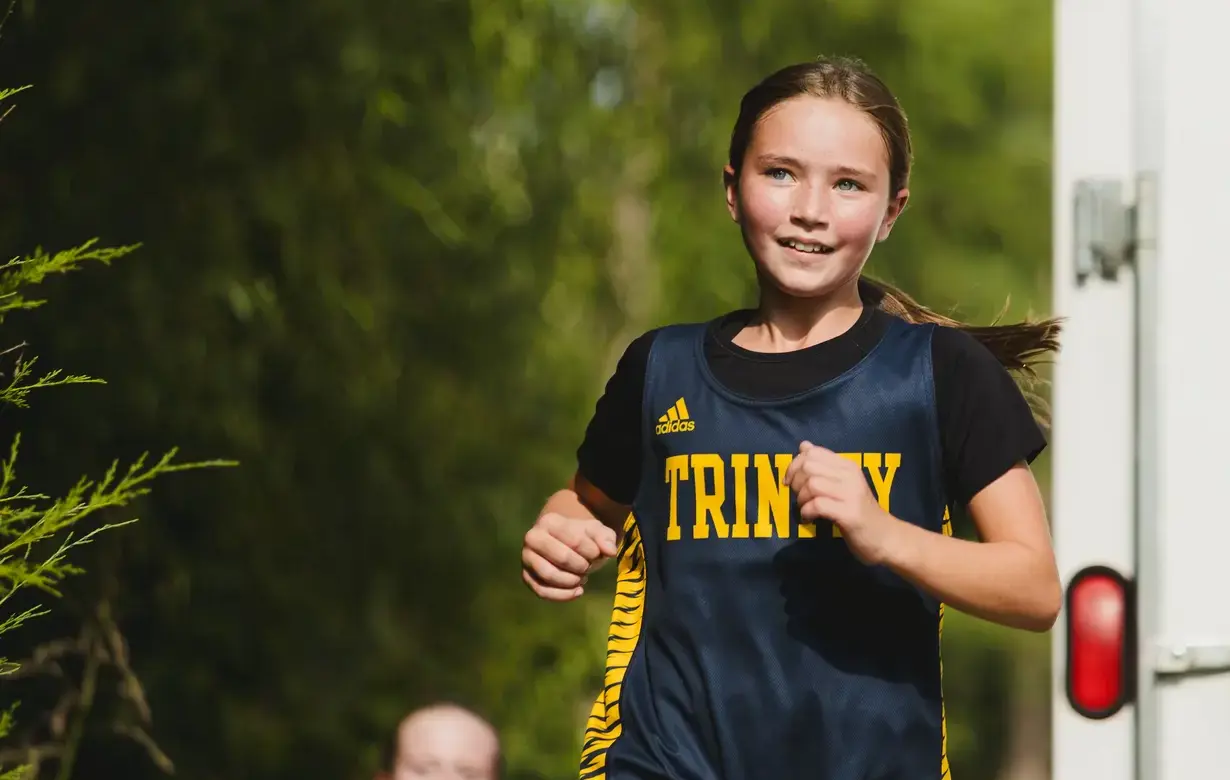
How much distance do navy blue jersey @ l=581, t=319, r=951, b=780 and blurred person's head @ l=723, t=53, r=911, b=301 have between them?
127 mm

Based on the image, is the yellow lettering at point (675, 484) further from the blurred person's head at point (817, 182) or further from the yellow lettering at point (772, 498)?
the blurred person's head at point (817, 182)

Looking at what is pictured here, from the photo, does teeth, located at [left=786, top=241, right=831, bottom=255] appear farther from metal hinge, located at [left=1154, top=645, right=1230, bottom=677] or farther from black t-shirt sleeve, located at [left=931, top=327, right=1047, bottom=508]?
metal hinge, located at [left=1154, top=645, right=1230, bottom=677]

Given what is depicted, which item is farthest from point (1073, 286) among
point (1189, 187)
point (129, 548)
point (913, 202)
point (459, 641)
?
point (913, 202)

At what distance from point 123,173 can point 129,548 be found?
987 millimetres

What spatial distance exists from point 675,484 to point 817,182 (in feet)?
1.35

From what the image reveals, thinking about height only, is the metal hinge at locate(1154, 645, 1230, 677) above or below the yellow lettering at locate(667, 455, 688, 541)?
below

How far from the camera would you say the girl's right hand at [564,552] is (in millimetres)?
2486

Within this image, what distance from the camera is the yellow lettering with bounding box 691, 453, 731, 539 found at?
8.10 ft

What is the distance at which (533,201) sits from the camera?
6.87m

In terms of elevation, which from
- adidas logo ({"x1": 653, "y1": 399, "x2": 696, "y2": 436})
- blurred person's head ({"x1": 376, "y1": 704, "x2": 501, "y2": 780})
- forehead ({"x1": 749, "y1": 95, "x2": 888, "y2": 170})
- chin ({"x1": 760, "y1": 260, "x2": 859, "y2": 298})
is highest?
forehead ({"x1": 749, "y1": 95, "x2": 888, "y2": 170})

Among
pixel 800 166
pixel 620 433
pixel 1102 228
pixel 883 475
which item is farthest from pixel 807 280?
pixel 1102 228

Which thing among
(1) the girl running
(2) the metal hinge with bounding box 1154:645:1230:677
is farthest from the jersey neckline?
(2) the metal hinge with bounding box 1154:645:1230:677

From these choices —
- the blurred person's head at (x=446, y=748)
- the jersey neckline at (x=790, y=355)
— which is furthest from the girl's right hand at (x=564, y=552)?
the blurred person's head at (x=446, y=748)

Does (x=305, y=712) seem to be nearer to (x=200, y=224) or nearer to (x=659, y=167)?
(x=200, y=224)
